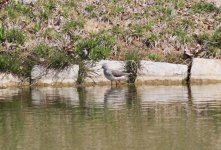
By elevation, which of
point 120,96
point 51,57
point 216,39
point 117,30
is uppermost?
point 117,30

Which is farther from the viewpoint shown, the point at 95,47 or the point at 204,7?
the point at 204,7

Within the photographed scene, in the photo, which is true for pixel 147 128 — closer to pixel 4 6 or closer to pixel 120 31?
pixel 120 31

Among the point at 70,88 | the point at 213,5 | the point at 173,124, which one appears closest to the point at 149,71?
the point at 70,88

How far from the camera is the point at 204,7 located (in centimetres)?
3134

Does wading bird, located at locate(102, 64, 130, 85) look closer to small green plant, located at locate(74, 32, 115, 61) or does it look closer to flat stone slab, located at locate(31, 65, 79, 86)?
flat stone slab, located at locate(31, 65, 79, 86)

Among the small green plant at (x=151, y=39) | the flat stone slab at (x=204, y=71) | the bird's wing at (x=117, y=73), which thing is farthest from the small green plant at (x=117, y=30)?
the flat stone slab at (x=204, y=71)

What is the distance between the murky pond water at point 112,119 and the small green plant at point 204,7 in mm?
9352

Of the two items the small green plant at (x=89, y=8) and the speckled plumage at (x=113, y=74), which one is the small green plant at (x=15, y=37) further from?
the speckled plumage at (x=113, y=74)

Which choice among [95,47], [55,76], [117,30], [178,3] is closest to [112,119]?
[55,76]

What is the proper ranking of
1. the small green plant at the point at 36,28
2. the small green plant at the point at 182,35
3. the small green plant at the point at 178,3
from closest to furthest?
the small green plant at the point at 182,35 → the small green plant at the point at 36,28 → the small green plant at the point at 178,3

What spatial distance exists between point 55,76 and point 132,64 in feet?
9.35

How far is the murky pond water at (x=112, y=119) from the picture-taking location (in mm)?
11859

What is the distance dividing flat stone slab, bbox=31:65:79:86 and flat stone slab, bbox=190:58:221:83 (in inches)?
167

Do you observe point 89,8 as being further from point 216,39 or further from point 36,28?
point 216,39
